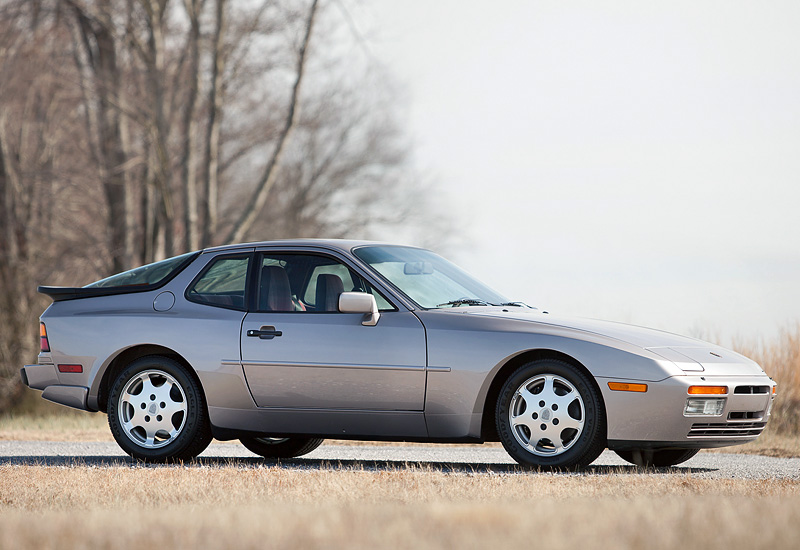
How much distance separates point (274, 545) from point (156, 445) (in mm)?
4823

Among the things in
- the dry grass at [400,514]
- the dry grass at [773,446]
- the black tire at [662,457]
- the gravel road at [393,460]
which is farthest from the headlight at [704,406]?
the dry grass at [773,446]

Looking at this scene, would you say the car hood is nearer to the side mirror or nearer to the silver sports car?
the silver sports car

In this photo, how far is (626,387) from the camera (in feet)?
24.2

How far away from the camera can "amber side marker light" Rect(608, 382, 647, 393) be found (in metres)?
7.35

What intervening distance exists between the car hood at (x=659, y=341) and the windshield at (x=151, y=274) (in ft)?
7.90

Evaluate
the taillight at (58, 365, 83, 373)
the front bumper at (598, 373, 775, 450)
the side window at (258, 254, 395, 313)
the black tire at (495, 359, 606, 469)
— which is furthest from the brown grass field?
the side window at (258, 254, 395, 313)

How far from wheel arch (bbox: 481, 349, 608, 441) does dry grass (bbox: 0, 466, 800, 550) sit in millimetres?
1021

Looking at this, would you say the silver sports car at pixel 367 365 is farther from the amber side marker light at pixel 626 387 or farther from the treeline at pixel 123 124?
the treeline at pixel 123 124

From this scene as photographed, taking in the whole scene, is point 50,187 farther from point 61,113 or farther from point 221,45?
point 221,45

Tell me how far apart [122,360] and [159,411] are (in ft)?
2.01

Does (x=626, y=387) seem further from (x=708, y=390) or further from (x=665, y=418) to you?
(x=708, y=390)

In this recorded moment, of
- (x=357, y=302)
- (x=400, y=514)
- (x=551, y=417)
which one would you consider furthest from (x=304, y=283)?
(x=400, y=514)

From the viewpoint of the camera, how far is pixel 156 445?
8562 millimetres

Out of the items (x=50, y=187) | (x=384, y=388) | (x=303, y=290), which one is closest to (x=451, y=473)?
(x=384, y=388)
